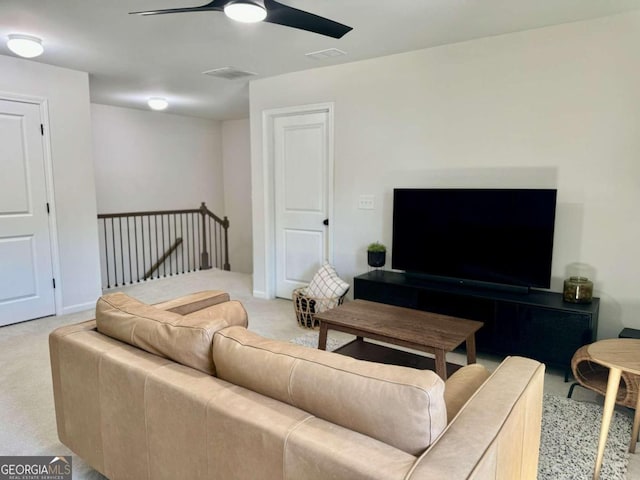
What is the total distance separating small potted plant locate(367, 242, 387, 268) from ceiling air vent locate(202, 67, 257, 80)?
2202 millimetres

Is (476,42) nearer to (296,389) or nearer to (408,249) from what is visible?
(408,249)

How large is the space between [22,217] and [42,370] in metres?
1.70

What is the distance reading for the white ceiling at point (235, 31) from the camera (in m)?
2.75

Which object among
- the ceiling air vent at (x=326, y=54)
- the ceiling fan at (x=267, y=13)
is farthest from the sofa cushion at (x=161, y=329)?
the ceiling air vent at (x=326, y=54)

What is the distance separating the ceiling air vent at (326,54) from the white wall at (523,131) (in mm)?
298

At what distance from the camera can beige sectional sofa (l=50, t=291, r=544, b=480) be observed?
3.43 ft

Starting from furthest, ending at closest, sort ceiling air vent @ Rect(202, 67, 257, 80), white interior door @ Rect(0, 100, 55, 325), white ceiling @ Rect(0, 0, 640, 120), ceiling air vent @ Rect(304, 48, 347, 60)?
ceiling air vent @ Rect(202, 67, 257, 80) < white interior door @ Rect(0, 100, 55, 325) < ceiling air vent @ Rect(304, 48, 347, 60) < white ceiling @ Rect(0, 0, 640, 120)

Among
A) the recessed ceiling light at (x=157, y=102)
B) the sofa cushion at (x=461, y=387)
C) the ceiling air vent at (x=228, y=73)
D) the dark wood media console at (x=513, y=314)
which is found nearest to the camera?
the sofa cushion at (x=461, y=387)

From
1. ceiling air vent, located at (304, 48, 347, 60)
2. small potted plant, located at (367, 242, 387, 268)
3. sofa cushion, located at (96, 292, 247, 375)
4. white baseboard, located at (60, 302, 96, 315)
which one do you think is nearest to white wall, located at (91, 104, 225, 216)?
white baseboard, located at (60, 302, 96, 315)

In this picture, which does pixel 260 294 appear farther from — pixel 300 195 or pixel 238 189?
pixel 238 189

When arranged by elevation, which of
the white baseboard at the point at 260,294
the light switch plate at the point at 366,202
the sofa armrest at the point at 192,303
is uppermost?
the light switch plate at the point at 366,202

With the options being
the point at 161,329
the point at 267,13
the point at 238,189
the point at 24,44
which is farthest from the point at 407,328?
the point at 238,189

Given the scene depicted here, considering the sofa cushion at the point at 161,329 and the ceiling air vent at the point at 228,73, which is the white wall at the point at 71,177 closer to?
the ceiling air vent at the point at 228,73

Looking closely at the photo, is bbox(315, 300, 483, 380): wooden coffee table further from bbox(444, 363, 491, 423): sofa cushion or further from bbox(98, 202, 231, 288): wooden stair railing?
bbox(98, 202, 231, 288): wooden stair railing
